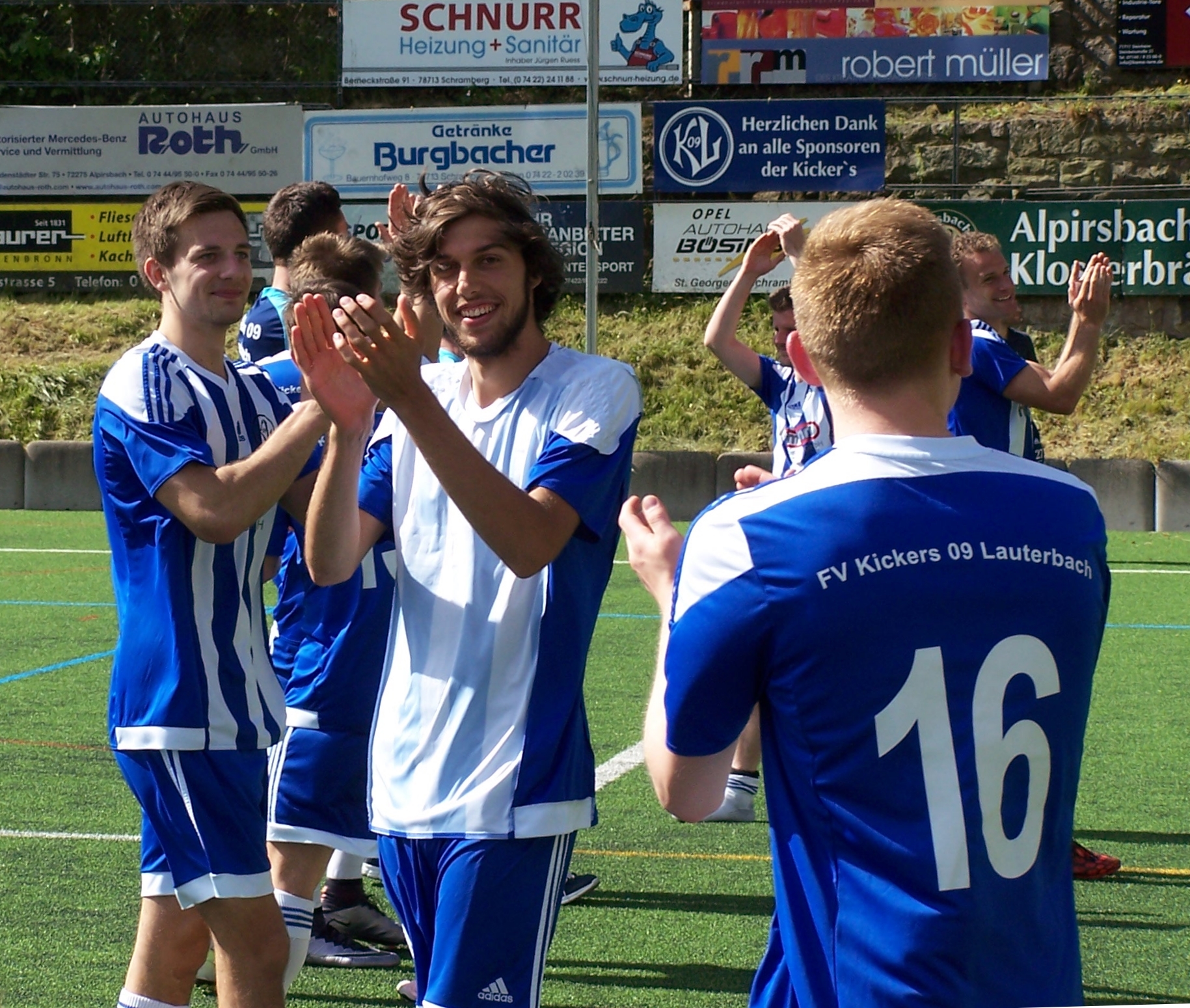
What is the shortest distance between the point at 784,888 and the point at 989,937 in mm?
251

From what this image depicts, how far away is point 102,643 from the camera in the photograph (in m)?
9.39

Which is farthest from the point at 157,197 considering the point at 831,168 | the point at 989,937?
the point at 831,168

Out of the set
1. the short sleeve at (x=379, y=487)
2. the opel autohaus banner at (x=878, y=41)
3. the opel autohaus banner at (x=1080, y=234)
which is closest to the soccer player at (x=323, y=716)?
the short sleeve at (x=379, y=487)

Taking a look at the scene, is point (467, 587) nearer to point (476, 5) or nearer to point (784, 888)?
point (784, 888)

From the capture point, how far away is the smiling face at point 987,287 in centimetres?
540

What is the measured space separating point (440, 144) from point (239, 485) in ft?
65.1

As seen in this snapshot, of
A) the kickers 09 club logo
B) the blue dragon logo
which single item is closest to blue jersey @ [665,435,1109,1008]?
the kickers 09 club logo

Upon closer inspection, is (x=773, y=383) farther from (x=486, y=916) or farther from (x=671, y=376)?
(x=671, y=376)

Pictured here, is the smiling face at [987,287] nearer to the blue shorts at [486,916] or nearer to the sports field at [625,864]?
the sports field at [625,864]

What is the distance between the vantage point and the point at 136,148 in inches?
883

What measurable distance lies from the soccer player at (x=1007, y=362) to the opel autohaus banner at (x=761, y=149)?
16031 mm

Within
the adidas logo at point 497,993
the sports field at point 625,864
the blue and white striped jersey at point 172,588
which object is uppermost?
the blue and white striped jersey at point 172,588

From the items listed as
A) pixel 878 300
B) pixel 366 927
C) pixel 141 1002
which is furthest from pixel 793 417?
pixel 878 300

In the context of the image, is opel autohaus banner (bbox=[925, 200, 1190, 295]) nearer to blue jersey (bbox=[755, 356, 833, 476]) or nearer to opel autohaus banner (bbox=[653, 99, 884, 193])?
opel autohaus banner (bbox=[653, 99, 884, 193])
